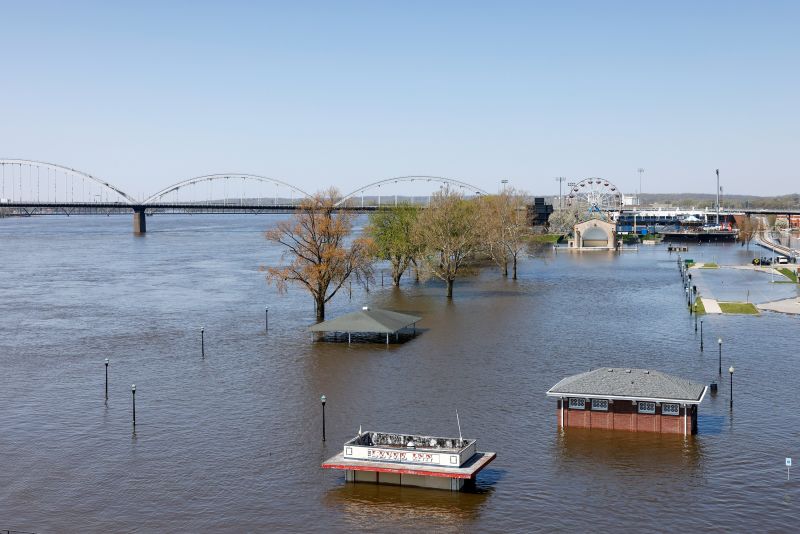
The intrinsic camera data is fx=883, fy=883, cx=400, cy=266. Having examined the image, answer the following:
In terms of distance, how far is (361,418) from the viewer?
149 ft

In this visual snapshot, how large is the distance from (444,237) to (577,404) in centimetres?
5420

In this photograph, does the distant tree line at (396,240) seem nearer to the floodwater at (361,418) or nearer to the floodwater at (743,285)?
the floodwater at (361,418)

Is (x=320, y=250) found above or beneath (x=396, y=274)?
above

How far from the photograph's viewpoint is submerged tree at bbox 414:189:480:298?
314ft

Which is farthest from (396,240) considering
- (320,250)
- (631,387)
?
(631,387)

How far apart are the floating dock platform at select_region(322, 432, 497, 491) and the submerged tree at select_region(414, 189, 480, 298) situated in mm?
58051

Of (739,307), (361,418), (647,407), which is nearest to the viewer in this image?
(647,407)

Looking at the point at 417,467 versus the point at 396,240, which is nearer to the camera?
the point at 417,467

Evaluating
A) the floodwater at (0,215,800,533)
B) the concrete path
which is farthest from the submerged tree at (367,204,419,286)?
the concrete path

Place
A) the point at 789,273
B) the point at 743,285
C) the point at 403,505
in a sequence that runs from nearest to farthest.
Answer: the point at 403,505 < the point at 743,285 < the point at 789,273

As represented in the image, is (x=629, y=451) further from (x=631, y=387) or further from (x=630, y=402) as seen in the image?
(x=631, y=387)

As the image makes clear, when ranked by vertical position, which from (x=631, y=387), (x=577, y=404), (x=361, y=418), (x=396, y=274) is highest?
(x=396, y=274)

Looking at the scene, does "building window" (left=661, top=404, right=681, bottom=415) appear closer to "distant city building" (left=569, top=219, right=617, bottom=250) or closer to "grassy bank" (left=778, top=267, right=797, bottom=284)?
"grassy bank" (left=778, top=267, right=797, bottom=284)

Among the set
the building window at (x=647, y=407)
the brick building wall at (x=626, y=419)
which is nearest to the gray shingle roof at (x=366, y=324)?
the brick building wall at (x=626, y=419)
